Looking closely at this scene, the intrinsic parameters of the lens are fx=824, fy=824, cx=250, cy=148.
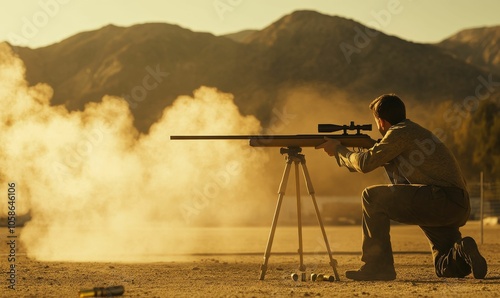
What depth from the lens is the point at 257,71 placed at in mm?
178500

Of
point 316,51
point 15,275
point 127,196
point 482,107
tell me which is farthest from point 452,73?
point 15,275

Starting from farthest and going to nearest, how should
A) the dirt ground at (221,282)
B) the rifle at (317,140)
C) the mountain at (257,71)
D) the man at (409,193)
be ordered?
the mountain at (257,71) < the rifle at (317,140) < the man at (409,193) < the dirt ground at (221,282)

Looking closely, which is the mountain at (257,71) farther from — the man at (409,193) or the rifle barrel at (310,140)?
the man at (409,193)

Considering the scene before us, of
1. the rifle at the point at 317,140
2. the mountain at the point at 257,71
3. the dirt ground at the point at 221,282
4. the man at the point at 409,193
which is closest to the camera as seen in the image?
the dirt ground at the point at 221,282

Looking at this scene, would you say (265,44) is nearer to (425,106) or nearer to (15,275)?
(425,106)

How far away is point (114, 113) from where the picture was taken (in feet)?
87.5

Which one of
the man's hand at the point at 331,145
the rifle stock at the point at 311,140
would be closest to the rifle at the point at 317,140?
the rifle stock at the point at 311,140

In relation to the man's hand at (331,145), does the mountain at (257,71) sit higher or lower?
higher

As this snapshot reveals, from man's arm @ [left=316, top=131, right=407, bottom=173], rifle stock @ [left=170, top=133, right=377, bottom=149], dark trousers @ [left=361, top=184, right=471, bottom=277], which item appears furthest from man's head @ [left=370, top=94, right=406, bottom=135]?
dark trousers @ [left=361, top=184, right=471, bottom=277]

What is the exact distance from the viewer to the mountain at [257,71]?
162000 mm

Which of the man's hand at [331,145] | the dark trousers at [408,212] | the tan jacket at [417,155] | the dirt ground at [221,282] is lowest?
the dirt ground at [221,282]

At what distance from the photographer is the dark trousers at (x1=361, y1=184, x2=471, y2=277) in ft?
38.2

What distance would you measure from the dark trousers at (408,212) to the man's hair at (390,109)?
1.02m

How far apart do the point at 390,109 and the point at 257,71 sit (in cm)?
16724
